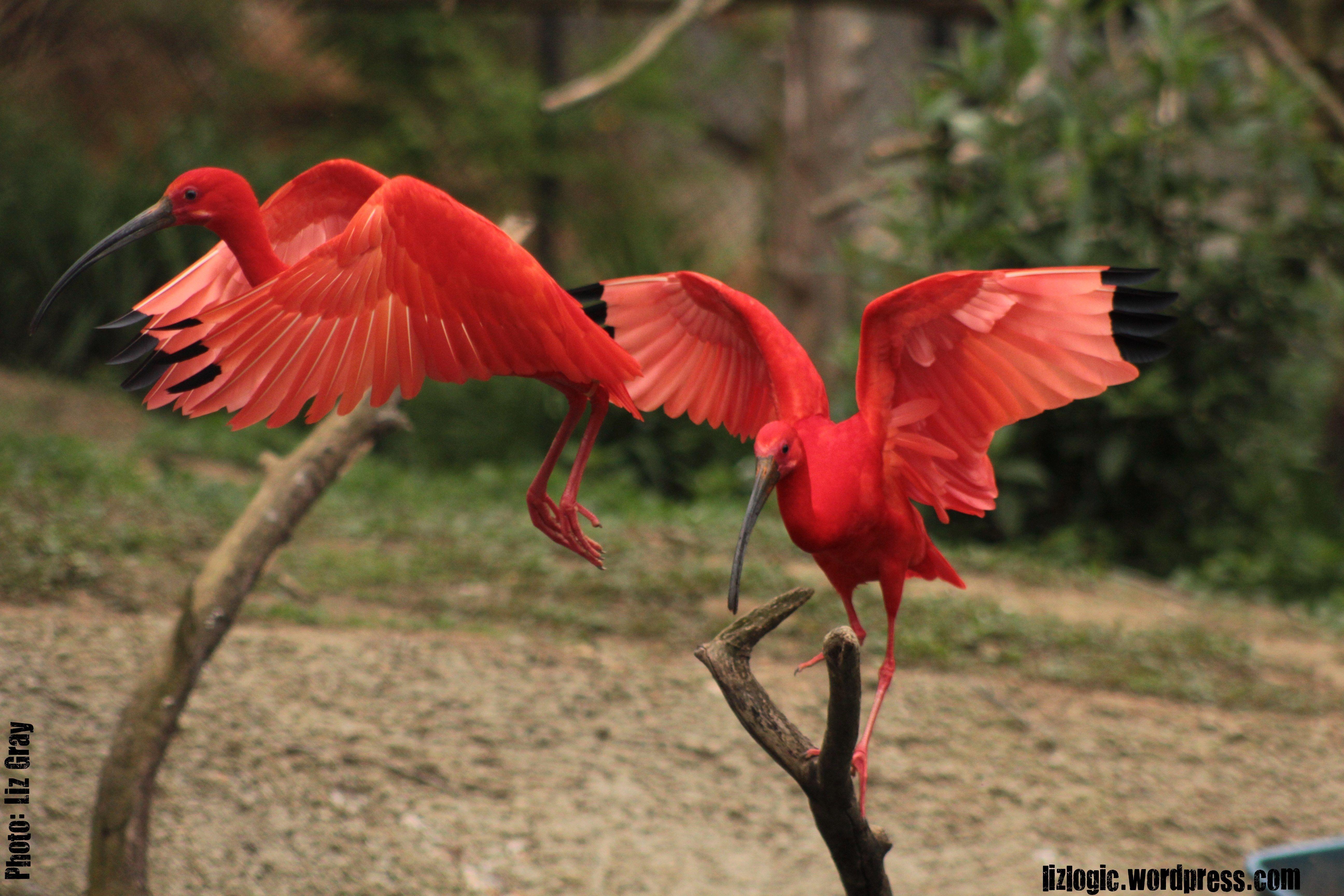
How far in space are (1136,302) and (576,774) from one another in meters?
2.43

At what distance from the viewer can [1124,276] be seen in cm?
160

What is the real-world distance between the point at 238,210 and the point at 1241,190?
590cm

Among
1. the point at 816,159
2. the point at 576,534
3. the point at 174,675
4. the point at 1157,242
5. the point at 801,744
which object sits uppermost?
the point at 816,159

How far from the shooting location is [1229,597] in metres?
5.76

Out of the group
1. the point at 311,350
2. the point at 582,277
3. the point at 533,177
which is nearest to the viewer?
the point at 311,350

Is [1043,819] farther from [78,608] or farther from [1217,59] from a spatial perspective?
[1217,59]

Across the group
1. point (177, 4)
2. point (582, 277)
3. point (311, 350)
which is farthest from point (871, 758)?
point (177, 4)

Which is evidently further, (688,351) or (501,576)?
(501,576)

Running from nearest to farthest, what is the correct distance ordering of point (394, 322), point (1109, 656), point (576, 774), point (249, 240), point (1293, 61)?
1. point (394, 322)
2. point (249, 240)
3. point (576, 774)
4. point (1109, 656)
5. point (1293, 61)

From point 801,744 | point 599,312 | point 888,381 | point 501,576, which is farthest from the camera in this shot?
point 501,576

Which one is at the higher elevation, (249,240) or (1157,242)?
(1157,242)

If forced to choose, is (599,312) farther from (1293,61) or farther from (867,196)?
(1293,61)

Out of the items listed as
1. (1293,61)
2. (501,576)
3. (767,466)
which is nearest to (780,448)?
(767,466)

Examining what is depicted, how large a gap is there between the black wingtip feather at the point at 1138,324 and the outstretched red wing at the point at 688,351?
1.60 ft
